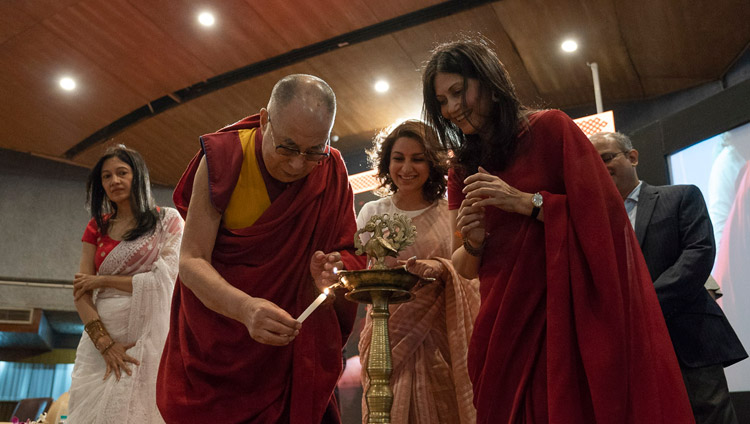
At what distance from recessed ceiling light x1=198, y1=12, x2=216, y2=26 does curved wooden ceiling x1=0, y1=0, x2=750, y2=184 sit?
7cm

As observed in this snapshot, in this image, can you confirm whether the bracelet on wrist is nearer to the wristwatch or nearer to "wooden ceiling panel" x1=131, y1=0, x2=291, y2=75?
the wristwatch

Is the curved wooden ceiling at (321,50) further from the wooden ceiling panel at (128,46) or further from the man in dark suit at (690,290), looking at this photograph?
the man in dark suit at (690,290)

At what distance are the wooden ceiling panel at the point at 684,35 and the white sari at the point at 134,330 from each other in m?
4.80

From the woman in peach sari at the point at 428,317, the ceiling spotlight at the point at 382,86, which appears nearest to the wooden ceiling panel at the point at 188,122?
the ceiling spotlight at the point at 382,86

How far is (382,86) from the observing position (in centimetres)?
757

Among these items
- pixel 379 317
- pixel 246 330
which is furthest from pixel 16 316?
pixel 379 317

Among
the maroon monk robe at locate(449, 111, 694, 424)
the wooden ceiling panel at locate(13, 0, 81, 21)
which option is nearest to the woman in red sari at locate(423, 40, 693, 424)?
the maroon monk robe at locate(449, 111, 694, 424)

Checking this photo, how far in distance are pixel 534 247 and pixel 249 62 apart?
5910mm

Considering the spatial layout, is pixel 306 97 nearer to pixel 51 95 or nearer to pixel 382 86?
pixel 382 86

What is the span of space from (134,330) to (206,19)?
4068 mm

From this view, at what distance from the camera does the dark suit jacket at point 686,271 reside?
2748 mm

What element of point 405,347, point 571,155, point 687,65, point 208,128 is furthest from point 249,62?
point 571,155

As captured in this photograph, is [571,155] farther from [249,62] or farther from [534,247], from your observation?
[249,62]

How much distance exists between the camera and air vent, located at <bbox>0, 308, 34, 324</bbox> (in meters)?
10.2
